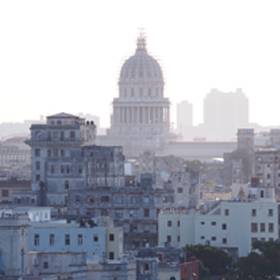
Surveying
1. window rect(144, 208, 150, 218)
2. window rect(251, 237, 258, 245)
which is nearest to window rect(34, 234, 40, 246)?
window rect(251, 237, 258, 245)

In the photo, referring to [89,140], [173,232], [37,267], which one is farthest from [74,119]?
[37,267]

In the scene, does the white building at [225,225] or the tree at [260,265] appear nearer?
the tree at [260,265]

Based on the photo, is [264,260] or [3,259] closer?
[3,259]

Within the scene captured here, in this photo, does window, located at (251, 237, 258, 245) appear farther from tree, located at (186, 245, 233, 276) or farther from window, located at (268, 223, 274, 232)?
tree, located at (186, 245, 233, 276)

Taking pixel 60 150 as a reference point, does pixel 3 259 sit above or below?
below

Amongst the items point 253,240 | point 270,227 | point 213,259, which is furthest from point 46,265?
point 270,227

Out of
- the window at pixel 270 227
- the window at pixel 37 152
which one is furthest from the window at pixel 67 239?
the window at pixel 37 152

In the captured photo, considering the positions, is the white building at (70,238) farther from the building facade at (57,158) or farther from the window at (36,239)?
the building facade at (57,158)

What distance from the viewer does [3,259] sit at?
97500mm

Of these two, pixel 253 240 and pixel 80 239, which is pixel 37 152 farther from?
pixel 80 239

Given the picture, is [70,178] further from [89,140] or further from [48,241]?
[48,241]

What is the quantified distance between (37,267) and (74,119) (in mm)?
46568

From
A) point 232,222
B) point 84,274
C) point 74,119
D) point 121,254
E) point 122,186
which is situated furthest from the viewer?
point 74,119

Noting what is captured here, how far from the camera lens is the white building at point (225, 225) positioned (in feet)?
404
